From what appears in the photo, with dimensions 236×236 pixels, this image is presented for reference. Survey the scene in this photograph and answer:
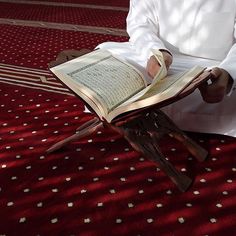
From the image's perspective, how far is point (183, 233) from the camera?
1130 mm

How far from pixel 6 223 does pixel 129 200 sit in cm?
37

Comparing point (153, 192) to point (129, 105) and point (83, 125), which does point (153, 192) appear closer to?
point (129, 105)

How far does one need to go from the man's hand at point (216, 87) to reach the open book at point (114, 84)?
5cm

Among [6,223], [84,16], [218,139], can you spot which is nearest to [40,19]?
[84,16]

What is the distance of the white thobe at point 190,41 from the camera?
1.48 metres

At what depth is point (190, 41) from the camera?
1546 mm

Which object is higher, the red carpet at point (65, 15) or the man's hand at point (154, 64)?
the man's hand at point (154, 64)

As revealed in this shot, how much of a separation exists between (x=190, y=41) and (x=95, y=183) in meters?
0.64

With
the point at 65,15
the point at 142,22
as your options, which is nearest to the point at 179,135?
the point at 142,22

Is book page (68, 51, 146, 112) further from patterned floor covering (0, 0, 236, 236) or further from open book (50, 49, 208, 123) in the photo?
patterned floor covering (0, 0, 236, 236)

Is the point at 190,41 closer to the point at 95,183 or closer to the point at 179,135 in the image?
the point at 179,135

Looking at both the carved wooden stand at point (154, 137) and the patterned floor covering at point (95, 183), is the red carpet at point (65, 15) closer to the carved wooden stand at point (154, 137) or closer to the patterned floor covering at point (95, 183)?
the patterned floor covering at point (95, 183)

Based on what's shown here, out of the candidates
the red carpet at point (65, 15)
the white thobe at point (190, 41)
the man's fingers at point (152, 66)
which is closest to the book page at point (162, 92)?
the man's fingers at point (152, 66)

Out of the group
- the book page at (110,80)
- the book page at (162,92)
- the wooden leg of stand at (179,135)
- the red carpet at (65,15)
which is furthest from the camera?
the red carpet at (65,15)
